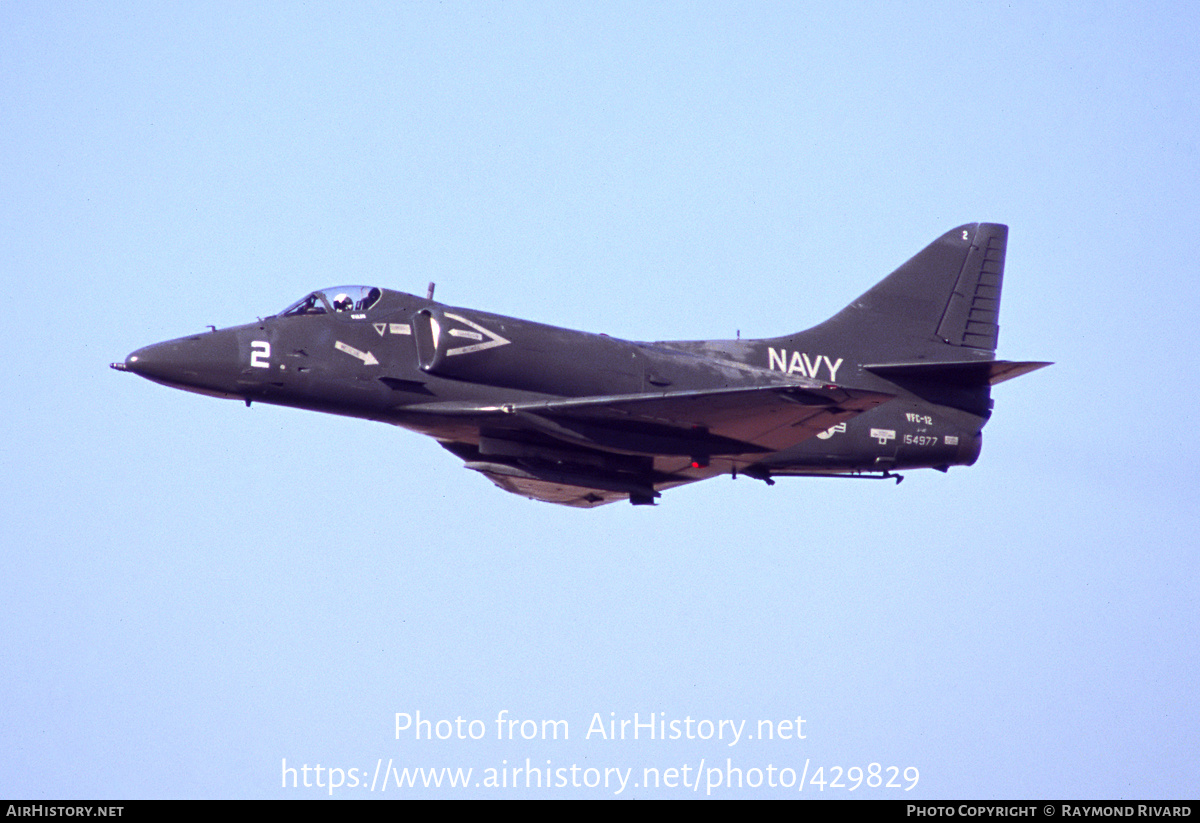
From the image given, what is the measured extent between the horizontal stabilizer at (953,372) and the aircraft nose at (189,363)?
404 inches

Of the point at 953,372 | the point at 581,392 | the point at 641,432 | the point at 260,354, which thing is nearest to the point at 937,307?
the point at 953,372

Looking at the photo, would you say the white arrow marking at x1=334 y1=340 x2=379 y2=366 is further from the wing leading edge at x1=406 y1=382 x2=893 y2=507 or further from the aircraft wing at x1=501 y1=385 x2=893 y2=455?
the aircraft wing at x1=501 y1=385 x2=893 y2=455

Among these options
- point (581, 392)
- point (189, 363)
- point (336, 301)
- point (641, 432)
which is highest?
point (336, 301)

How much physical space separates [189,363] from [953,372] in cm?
1170

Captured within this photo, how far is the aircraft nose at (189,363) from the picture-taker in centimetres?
2056

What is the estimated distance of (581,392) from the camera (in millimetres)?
21438

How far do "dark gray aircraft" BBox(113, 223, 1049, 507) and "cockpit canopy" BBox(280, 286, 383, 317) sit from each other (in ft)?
0.08

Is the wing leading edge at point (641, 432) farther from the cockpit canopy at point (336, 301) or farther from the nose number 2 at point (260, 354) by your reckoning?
the nose number 2 at point (260, 354)

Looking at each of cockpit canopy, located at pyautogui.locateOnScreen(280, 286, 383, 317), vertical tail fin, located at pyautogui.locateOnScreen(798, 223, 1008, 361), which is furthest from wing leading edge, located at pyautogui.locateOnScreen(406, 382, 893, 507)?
vertical tail fin, located at pyautogui.locateOnScreen(798, 223, 1008, 361)

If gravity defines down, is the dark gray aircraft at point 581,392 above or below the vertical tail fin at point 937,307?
below

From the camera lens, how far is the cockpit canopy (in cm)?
2136

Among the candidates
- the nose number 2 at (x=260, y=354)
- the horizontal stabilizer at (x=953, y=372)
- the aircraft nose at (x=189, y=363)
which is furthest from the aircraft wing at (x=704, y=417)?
the aircraft nose at (x=189, y=363)

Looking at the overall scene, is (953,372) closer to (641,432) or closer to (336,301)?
(641,432)

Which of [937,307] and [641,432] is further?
[937,307]
